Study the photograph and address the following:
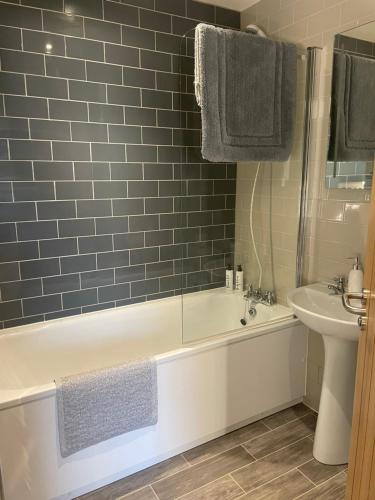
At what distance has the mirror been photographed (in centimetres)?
198

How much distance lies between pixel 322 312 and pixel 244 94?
1317 millimetres

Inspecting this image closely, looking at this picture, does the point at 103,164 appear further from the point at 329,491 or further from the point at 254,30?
the point at 329,491

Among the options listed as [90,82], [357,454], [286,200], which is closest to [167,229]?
[286,200]

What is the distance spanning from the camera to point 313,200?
2.41 metres

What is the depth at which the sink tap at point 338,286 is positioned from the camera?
7.38 feet

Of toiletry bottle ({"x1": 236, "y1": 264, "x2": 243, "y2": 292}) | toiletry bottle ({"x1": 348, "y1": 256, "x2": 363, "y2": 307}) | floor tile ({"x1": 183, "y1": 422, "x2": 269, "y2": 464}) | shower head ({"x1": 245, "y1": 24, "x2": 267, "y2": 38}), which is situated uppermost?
shower head ({"x1": 245, "y1": 24, "x2": 267, "y2": 38})

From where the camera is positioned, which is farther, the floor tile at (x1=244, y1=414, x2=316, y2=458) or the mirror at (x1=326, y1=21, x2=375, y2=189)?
the floor tile at (x1=244, y1=414, x2=316, y2=458)

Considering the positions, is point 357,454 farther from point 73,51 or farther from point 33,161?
point 73,51

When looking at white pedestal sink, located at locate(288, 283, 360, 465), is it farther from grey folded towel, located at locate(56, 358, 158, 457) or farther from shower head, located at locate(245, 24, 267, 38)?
shower head, located at locate(245, 24, 267, 38)

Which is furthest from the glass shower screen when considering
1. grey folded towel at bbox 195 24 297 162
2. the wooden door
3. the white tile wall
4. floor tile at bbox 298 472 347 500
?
the wooden door

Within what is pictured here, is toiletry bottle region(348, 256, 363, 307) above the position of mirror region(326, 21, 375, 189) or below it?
below

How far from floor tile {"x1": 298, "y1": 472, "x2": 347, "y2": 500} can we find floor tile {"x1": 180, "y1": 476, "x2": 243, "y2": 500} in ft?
1.04

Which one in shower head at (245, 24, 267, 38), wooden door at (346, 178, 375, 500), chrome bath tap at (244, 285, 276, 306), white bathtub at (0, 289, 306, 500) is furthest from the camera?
chrome bath tap at (244, 285, 276, 306)

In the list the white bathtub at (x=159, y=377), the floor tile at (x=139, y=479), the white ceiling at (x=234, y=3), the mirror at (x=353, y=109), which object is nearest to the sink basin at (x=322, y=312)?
the white bathtub at (x=159, y=377)
